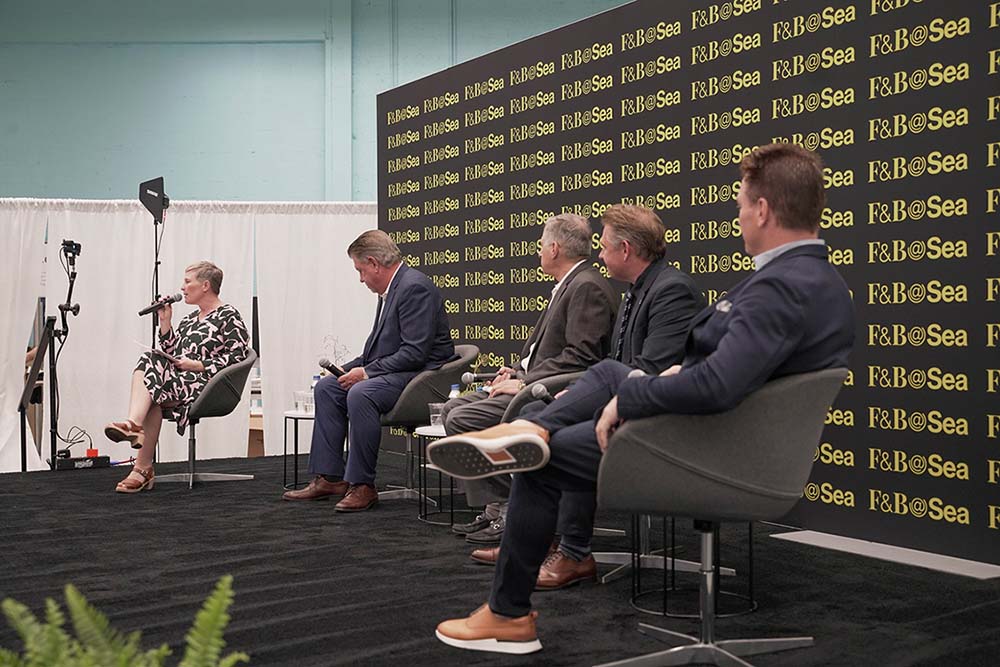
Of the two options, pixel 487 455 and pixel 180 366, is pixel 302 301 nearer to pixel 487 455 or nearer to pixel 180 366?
pixel 180 366

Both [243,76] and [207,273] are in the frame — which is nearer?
[207,273]

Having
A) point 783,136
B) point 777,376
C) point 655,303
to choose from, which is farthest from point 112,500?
point 777,376

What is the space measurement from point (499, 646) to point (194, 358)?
378 cm

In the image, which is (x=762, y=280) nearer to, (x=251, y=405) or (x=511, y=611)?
(x=511, y=611)

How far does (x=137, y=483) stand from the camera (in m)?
5.86

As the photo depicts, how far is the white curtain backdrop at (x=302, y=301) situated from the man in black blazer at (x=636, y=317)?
4314 millimetres

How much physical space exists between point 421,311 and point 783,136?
1860mm

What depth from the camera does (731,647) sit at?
263 centimetres

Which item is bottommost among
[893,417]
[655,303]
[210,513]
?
[210,513]

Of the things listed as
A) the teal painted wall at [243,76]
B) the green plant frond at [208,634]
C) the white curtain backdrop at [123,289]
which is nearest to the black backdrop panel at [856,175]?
the white curtain backdrop at [123,289]

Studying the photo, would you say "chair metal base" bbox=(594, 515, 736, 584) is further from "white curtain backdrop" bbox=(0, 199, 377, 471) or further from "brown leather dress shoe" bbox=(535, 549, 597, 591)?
"white curtain backdrop" bbox=(0, 199, 377, 471)

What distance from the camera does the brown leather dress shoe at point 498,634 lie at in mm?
2697

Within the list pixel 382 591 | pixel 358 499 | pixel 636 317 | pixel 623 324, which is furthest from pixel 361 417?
pixel 636 317

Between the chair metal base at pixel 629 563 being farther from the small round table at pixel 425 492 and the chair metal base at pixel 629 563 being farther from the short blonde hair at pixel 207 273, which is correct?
the short blonde hair at pixel 207 273
